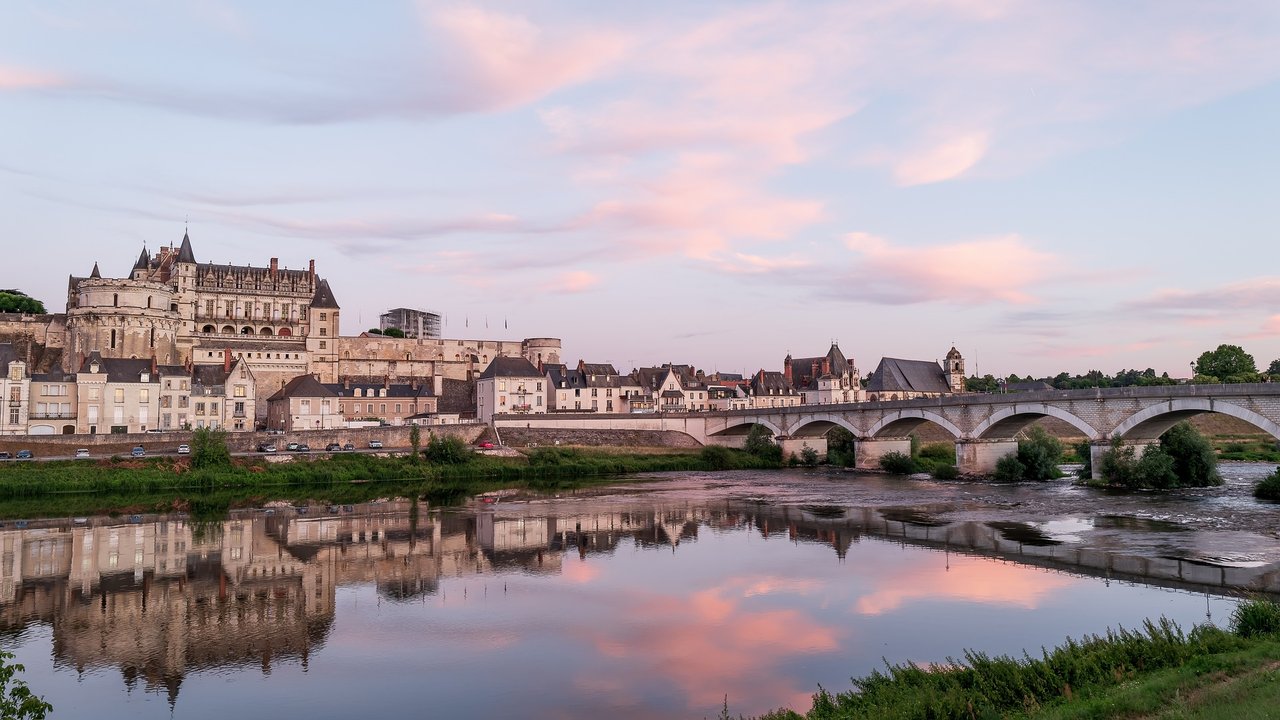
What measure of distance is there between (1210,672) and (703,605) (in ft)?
30.7

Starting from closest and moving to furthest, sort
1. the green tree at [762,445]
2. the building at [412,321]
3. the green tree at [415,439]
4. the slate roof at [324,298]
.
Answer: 1. the green tree at [415,439]
2. the green tree at [762,445]
3. the slate roof at [324,298]
4. the building at [412,321]

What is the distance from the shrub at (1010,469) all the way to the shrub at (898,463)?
6692mm

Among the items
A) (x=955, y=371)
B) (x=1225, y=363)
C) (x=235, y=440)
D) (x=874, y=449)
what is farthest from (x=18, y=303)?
(x=1225, y=363)

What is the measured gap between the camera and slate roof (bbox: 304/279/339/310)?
2955 inches

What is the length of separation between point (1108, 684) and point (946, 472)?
112ft

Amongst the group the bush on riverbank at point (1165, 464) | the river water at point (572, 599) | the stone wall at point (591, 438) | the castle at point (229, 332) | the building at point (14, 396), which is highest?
the castle at point (229, 332)

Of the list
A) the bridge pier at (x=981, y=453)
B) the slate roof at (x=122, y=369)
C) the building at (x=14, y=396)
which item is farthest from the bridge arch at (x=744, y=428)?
the building at (x=14, y=396)

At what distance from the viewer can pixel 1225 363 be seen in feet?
255

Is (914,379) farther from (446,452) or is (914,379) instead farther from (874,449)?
(446,452)

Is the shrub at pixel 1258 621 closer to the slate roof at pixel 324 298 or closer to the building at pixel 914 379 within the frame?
the building at pixel 914 379

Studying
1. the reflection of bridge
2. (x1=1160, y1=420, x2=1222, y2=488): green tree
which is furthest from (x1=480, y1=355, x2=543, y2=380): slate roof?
(x1=1160, y1=420, x2=1222, y2=488): green tree

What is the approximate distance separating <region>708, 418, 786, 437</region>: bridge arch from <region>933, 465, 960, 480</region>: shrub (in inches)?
570

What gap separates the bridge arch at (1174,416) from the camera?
29219 mm

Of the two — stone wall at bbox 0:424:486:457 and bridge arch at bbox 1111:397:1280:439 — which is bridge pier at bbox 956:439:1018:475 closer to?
bridge arch at bbox 1111:397:1280:439
